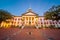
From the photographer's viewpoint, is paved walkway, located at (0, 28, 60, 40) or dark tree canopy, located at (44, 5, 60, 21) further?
dark tree canopy, located at (44, 5, 60, 21)

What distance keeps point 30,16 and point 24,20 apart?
1.43 m

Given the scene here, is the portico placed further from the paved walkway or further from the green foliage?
the paved walkway

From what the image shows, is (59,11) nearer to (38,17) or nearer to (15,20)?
(38,17)

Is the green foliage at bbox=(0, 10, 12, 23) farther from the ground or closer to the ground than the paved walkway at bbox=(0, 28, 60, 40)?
farther from the ground

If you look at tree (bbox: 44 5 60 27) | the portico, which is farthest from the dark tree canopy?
Answer: the portico

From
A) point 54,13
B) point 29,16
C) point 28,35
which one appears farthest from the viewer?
point 29,16

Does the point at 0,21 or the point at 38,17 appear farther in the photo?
the point at 38,17

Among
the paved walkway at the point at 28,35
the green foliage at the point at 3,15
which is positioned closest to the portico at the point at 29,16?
the green foliage at the point at 3,15

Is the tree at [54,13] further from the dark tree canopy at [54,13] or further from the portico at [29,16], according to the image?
the portico at [29,16]

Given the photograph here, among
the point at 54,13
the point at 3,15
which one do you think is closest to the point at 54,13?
the point at 54,13

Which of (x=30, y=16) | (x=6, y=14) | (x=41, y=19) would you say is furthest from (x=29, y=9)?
(x=6, y=14)

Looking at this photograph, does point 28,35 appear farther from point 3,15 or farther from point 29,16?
point 29,16

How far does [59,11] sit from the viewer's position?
16938 millimetres

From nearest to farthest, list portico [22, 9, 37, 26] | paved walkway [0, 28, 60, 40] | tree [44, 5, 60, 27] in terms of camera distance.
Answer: paved walkway [0, 28, 60, 40] → tree [44, 5, 60, 27] → portico [22, 9, 37, 26]
